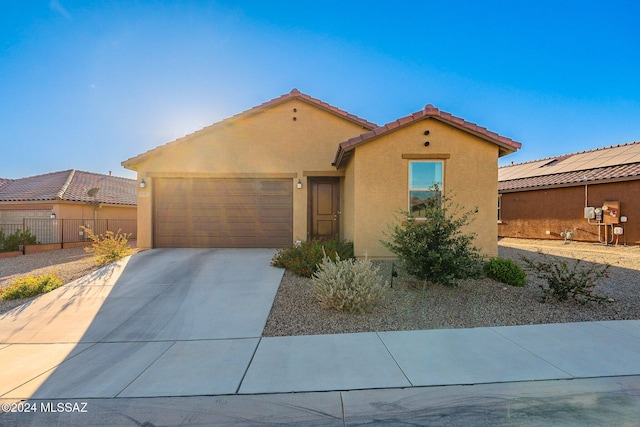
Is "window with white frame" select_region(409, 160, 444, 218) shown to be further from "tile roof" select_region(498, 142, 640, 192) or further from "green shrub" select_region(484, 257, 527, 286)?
"tile roof" select_region(498, 142, 640, 192)

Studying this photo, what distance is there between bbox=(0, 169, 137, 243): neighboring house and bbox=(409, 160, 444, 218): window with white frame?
16.0 meters

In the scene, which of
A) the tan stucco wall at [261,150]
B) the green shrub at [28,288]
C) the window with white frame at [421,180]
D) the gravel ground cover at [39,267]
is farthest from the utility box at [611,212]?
the green shrub at [28,288]

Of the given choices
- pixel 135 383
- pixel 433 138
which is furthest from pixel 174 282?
pixel 433 138

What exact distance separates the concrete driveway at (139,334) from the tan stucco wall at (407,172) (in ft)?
10.5

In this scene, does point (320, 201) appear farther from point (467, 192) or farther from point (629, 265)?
point (629, 265)

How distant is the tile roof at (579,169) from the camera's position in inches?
523

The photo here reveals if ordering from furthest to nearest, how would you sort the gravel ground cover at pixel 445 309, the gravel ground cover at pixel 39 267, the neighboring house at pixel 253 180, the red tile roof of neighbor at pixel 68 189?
the red tile roof of neighbor at pixel 68 189 → the neighboring house at pixel 253 180 → the gravel ground cover at pixel 39 267 → the gravel ground cover at pixel 445 309

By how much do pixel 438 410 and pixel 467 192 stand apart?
678 cm

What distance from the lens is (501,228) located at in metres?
18.0

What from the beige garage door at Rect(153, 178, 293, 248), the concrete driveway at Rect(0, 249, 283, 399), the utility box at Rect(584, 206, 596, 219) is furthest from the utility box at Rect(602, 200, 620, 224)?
the concrete driveway at Rect(0, 249, 283, 399)

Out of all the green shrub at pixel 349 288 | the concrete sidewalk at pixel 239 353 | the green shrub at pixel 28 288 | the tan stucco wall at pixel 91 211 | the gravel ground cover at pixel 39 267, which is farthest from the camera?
the tan stucco wall at pixel 91 211

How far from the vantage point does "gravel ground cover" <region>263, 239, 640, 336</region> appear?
4.84 meters

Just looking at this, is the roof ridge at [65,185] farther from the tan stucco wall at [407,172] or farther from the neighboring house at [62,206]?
the tan stucco wall at [407,172]

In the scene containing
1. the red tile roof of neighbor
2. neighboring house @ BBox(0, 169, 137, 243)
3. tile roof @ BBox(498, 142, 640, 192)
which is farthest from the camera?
the red tile roof of neighbor
